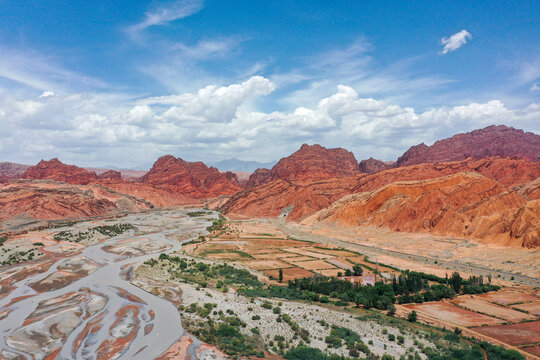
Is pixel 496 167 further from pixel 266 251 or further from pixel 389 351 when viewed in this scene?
pixel 389 351

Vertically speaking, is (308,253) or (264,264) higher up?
(264,264)

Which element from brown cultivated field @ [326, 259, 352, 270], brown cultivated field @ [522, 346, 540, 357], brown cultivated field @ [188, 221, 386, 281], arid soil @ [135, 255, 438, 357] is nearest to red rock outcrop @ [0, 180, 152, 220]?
brown cultivated field @ [188, 221, 386, 281]

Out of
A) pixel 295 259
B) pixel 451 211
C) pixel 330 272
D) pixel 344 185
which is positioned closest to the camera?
pixel 330 272

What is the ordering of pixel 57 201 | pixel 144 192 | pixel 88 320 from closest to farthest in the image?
pixel 88 320, pixel 57 201, pixel 144 192

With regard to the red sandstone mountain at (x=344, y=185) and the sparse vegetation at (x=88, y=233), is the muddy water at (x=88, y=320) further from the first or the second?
the red sandstone mountain at (x=344, y=185)

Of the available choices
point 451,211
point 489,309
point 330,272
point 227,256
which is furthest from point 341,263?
point 451,211

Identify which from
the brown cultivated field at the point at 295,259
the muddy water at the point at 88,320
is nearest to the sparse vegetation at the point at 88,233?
the muddy water at the point at 88,320

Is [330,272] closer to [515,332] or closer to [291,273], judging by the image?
[291,273]
